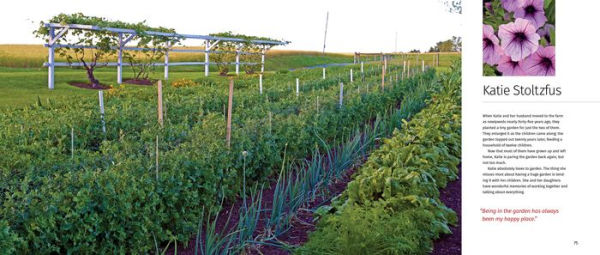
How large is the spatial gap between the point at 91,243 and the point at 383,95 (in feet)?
35.5

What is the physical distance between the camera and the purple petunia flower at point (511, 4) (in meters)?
2.28

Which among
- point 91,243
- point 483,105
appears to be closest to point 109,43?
point 91,243

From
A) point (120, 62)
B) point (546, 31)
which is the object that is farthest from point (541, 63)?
point (120, 62)

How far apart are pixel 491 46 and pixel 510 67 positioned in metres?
0.14

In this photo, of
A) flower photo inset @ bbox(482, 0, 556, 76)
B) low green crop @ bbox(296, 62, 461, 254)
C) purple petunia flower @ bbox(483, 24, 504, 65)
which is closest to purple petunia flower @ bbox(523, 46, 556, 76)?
flower photo inset @ bbox(482, 0, 556, 76)

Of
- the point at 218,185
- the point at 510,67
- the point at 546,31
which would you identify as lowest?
the point at 218,185

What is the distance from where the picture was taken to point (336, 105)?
11836 millimetres

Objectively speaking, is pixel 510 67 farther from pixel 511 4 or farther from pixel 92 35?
pixel 92 35

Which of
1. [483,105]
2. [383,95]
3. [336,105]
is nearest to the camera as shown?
[483,105]

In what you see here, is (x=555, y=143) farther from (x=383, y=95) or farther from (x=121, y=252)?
(x=383, y=95)

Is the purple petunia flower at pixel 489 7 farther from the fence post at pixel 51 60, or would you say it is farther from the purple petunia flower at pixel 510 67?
the fence post at pixel 51 60

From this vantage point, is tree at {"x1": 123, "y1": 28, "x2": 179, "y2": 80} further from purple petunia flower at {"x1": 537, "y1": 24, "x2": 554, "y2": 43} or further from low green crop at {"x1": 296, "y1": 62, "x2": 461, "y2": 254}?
purple petunia flower at {"x1": 537, "y1": 24, "x2": 554, "y2": 43}

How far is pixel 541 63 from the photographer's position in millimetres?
2537

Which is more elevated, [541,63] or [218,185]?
[541,63]
